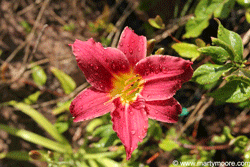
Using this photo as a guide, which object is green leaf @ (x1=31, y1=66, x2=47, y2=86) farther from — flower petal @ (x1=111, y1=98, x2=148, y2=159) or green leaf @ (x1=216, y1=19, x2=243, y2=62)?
green leaf @ (x1=216, y1=19, x2=243, y2=62)

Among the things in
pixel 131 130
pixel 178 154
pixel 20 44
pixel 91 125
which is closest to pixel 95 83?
pixel 131 130

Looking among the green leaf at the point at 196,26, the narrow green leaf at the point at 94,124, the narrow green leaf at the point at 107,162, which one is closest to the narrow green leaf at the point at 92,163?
the narrow green leaf at the point at 107,162

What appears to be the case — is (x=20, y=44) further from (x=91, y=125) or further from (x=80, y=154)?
(x=80, y=154)

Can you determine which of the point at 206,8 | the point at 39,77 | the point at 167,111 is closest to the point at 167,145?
the point at 167,111

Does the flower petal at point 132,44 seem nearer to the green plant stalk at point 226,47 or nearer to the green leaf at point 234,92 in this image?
the green plant stalk at point 226,47

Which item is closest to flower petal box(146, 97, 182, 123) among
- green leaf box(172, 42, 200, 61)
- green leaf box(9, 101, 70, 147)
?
green leaf box(172, 42, 200, 61)

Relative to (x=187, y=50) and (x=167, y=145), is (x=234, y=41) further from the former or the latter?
(x=167, y=145)
